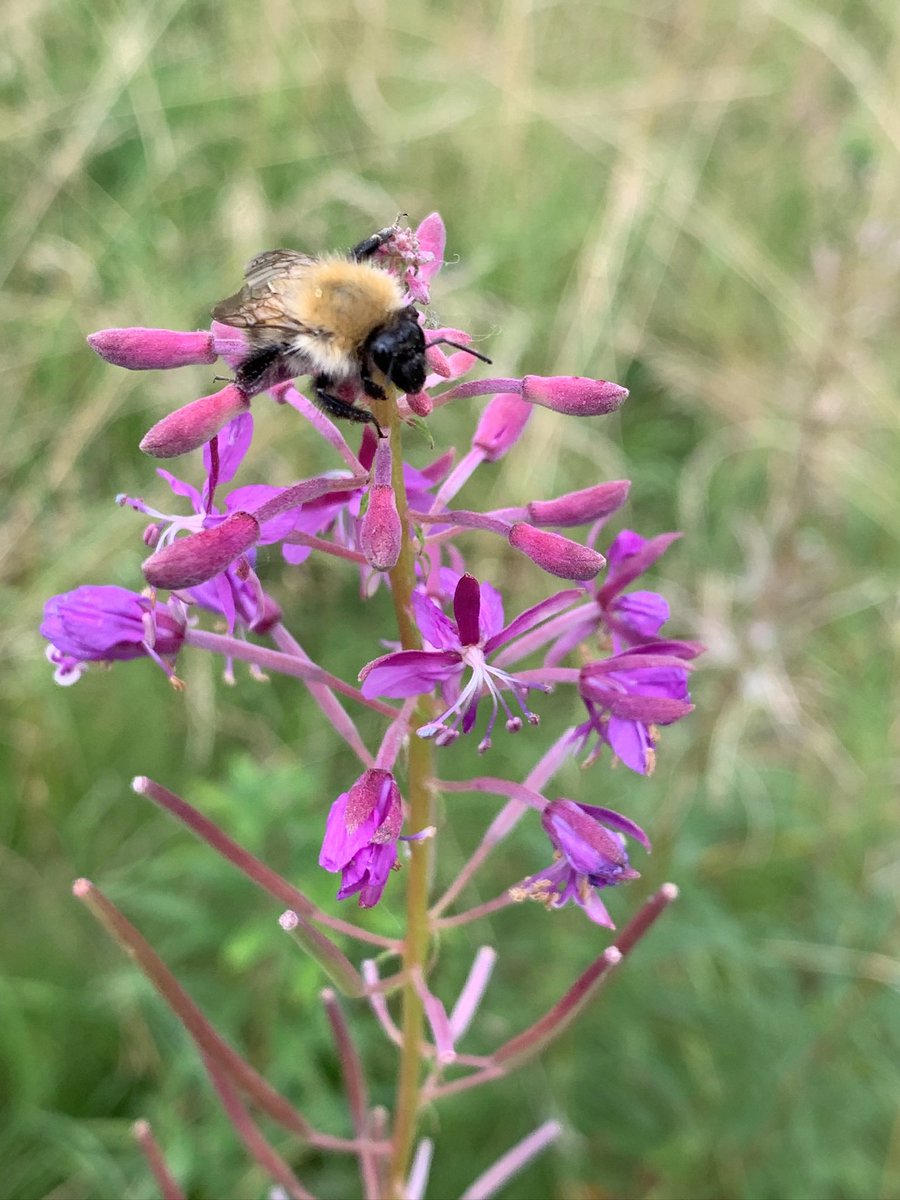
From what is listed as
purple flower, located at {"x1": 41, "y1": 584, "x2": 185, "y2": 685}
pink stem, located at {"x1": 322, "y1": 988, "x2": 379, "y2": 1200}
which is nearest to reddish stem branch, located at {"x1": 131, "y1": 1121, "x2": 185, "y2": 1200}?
pink stem, located at {"x1": 322, "y1": 988, "x2": 379, "y2": 1200}

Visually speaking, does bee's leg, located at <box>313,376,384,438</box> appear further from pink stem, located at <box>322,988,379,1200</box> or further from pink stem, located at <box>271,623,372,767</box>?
pink stem, located at <box>322,988,379,1200</box>

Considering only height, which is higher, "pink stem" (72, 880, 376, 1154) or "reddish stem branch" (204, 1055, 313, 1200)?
"pink stem" (72, 880, 376, 1154)

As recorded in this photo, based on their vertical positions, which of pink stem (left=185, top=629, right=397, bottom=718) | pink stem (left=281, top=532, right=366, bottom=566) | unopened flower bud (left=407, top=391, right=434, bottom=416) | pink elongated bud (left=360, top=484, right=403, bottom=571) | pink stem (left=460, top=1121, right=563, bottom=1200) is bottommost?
pink stem (left=460, top=1121, right=563, bottom=1200)

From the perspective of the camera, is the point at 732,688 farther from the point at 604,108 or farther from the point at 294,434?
the point at 604,108

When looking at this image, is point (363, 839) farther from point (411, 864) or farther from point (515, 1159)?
point (515, 1159)

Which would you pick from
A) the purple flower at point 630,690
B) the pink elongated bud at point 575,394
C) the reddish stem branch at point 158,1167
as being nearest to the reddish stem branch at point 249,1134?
the reddish stem branch at point 158,1167

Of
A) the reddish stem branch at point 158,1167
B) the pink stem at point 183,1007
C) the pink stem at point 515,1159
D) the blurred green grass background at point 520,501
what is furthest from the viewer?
the blurred green grass background at point 520,501

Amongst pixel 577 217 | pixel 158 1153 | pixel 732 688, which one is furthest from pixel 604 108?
pixel 158 1153

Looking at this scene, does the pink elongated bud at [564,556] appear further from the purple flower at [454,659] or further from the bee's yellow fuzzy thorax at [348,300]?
the bee's yellow fuzzy thorax at [348,300]
